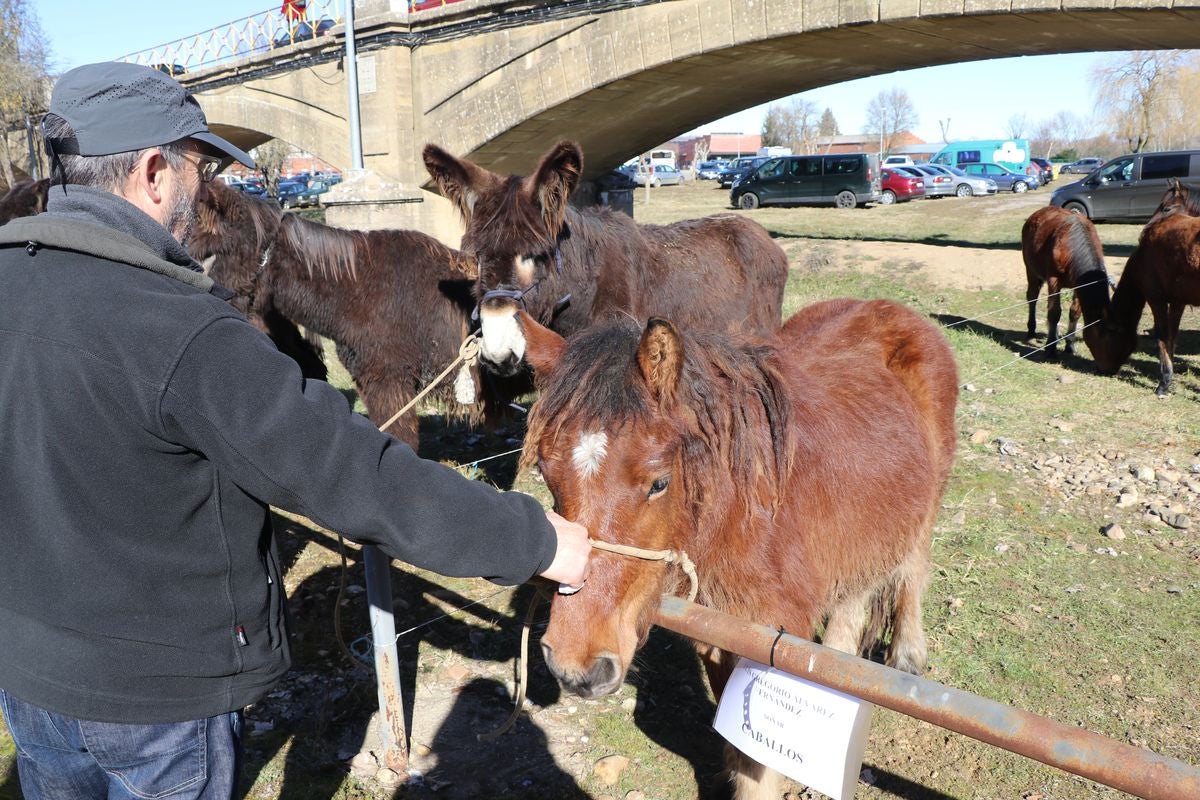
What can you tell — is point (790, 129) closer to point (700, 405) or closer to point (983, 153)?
point (983, 153)

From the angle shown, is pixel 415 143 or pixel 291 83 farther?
pixel 291 83

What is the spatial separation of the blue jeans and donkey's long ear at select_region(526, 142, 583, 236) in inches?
142

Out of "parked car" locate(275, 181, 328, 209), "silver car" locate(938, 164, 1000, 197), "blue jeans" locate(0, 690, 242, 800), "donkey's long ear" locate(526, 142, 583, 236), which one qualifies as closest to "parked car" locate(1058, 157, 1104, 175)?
"silver car" locate(938, 164, 1000, 197)

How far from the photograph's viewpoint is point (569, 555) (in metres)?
1.85

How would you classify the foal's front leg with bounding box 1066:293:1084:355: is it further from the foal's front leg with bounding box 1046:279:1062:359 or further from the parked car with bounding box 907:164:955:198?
the parked car with bounding box 907:164:955:198

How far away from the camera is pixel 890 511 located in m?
3.10

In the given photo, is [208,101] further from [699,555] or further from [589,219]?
[699,555]

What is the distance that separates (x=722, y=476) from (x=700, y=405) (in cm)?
24

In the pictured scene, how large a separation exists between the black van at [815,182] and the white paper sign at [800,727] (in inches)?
1207

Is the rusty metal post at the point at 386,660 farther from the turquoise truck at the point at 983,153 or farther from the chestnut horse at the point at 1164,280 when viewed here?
the turquoise truck at the point at 983,153

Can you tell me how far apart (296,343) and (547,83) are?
29.0 ft

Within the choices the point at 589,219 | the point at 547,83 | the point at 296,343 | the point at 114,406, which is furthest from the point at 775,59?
the point at 114,406

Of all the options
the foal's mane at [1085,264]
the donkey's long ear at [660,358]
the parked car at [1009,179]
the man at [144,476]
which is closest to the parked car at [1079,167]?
the parked car at [1009,179]

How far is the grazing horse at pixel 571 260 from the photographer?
4629 millimetres
